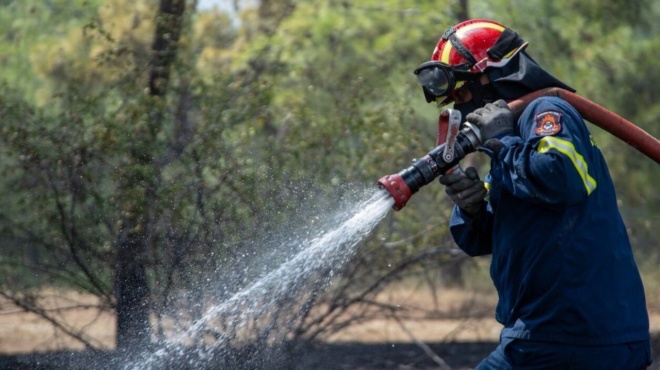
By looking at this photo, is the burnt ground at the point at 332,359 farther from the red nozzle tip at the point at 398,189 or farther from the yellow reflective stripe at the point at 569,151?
the yellow reflective stripe at the point at 569,151

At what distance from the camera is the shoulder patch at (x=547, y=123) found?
315cm

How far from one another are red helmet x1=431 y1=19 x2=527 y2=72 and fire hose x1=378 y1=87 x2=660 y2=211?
19 cm

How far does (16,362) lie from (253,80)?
271 centimetres

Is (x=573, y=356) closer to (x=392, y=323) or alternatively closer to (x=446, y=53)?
(x=446, y=53)

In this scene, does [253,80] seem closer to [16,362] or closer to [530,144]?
[16,362]

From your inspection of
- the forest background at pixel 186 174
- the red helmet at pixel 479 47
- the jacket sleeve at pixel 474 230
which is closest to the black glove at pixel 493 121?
the red helmet at pixel 479 47

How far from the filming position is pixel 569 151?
122 inches

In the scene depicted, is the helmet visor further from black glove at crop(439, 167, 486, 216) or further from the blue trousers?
the blue trousers

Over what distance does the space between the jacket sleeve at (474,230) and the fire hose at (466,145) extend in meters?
0.26

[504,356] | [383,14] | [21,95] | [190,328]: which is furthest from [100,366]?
[383,14]

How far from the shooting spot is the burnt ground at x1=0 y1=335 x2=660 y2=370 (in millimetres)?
6469

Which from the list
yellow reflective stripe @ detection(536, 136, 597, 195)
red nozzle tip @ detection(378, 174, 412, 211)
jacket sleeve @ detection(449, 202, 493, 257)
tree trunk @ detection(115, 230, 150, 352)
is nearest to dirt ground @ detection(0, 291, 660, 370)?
tree trunk @ detection(115, 230, 150, 352)

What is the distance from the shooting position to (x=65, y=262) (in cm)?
684

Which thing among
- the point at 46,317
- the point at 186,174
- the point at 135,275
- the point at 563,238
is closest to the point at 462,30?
the point at 563,238
